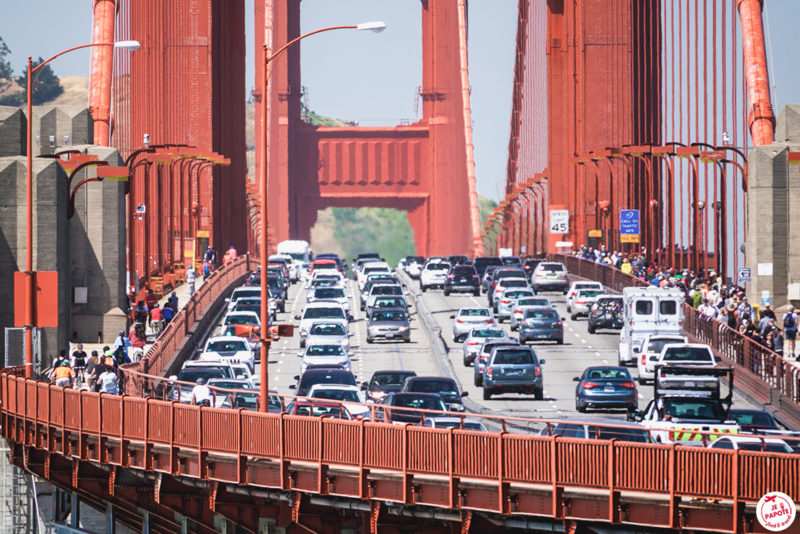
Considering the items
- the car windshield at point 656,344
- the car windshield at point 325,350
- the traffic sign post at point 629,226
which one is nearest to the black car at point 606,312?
the car windshield at point 325,350

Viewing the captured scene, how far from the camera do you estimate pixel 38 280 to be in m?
37.1

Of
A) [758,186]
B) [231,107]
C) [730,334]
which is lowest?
[730,334]

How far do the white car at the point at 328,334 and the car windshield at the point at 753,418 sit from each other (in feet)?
79.9

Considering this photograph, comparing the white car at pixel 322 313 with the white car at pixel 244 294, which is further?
the white car at pixel 244 294

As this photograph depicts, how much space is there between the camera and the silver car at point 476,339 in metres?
→ 54.0

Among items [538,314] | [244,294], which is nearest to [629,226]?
[244,294]

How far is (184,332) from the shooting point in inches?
2302

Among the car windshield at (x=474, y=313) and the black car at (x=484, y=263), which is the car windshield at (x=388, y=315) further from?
the black car at (x=484, y=263)

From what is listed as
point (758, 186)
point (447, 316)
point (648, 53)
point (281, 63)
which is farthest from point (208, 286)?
point (281, 63)

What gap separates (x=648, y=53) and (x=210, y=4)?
31.3 m

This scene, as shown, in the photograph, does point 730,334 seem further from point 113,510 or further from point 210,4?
point 210,4

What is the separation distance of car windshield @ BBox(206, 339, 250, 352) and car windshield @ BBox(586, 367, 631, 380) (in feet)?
42.2

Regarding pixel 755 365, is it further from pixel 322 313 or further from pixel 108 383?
pixel 322 313

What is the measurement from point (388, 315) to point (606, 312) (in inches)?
310
